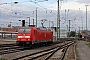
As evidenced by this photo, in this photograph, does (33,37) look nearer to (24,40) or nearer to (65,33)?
(24,40)

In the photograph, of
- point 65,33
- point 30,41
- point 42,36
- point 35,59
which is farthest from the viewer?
point 65,33

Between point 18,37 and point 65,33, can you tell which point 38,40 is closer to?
point 18,37

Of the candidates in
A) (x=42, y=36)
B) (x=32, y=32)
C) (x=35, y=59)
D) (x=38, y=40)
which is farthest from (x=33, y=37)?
(x=35, y=59)

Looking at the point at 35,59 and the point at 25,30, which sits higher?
the point at 25,30

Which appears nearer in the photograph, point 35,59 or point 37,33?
point 35,59

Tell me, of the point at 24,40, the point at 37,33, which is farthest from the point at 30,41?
the point at 37,33

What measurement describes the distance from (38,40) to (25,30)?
152 inches

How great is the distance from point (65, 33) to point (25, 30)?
98739 millimetres

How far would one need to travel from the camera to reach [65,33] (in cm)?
13212

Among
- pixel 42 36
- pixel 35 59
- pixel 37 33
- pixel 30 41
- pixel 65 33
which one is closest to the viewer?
pixel 35 59

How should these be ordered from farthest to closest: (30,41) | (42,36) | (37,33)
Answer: (42,36)
(37,33)
(30,41)

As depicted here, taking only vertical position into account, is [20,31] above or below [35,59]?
above

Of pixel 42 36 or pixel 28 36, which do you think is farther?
pixel 42 36

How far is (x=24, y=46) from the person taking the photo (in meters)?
34.5
